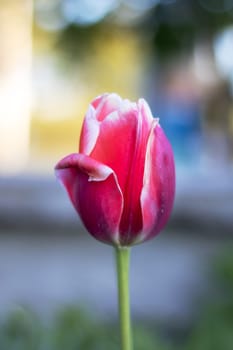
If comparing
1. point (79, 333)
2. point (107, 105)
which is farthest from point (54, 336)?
point (107, 105)

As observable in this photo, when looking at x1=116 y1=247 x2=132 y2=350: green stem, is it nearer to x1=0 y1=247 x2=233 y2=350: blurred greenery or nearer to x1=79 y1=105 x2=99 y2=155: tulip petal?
x1=79 y1=105 x2=99 y2=155: tulip petal

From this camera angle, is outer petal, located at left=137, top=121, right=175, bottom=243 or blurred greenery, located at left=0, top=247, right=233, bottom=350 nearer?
outer petal, located at left=137, top=121, right=175, bottom=243

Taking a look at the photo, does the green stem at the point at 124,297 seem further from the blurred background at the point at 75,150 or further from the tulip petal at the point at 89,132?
the blurred background at the point at 75,150

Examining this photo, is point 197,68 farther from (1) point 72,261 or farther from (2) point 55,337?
(2) point 55,337

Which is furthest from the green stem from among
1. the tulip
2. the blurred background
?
the blurred background

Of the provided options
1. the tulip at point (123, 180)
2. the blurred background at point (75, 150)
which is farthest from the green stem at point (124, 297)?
the blurred background at point (75, 150)

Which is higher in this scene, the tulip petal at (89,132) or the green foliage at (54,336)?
the tulip petal at (89,132)

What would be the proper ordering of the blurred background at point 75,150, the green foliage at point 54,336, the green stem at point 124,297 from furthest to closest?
1. the blurred background at point 75,150
2. the green foliage at point 54,336
3. the green stem at point 124,297
